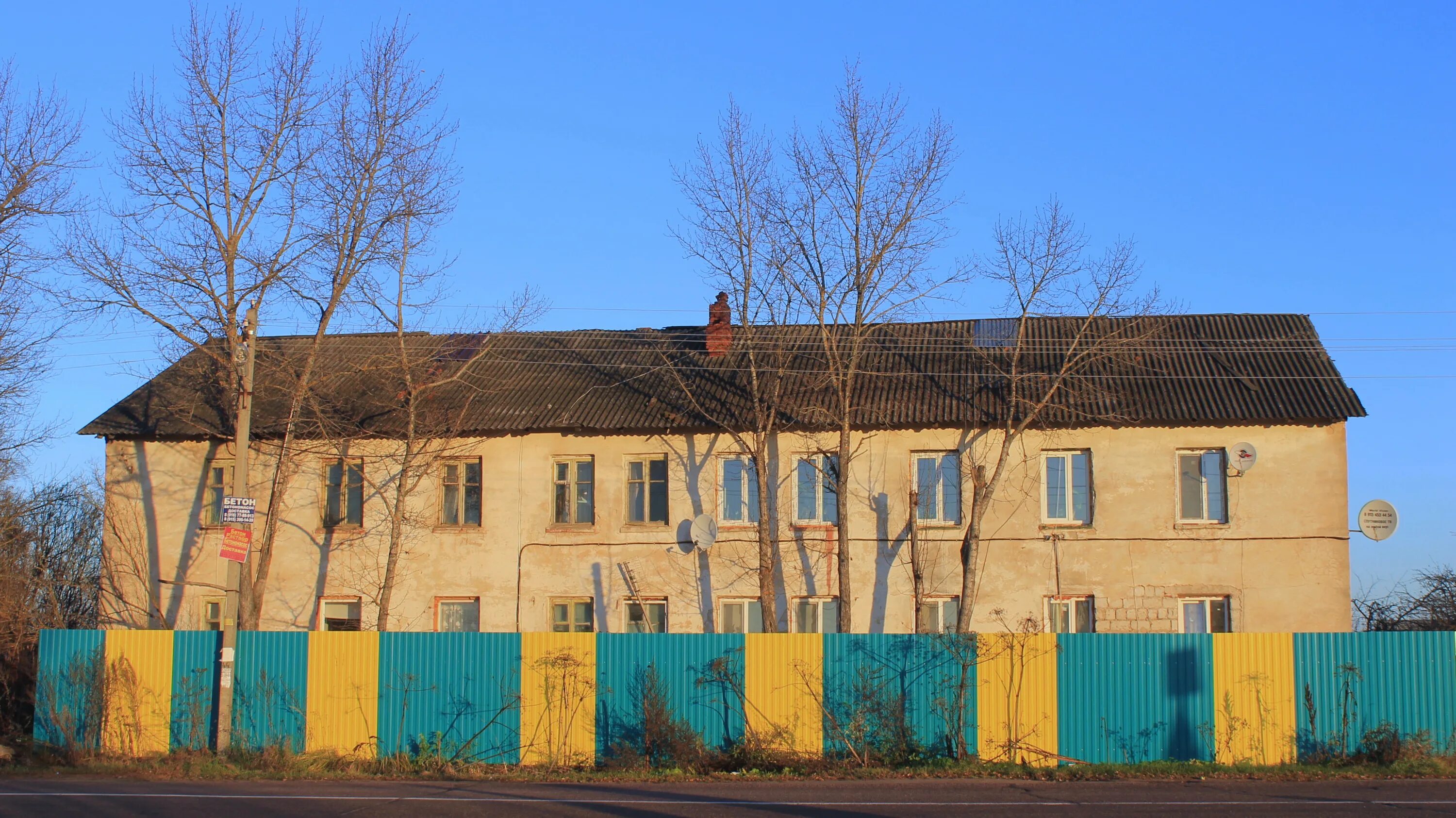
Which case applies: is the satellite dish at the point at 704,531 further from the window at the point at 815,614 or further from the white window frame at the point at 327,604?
the white window frame at the point at 327,604

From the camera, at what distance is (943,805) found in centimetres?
1339

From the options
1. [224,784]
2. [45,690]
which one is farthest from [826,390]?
[45,690]

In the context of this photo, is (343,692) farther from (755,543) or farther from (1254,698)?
(1254,698)

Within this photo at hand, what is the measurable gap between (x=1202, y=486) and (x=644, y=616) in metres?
10.6

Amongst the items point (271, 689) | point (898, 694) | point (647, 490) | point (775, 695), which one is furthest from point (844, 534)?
point (271, 689)

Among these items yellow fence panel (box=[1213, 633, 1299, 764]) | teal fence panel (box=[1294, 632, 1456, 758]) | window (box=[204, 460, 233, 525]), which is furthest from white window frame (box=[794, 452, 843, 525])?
window (box=[204, 460, 233, 525])

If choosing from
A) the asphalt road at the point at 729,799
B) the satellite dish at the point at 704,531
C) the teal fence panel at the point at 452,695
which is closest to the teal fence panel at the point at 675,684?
the teal fence panel at the point at 452,695

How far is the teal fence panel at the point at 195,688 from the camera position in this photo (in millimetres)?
18641

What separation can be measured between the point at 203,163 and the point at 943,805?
16.0 metres

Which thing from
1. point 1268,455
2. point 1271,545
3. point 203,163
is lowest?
point 1271,545

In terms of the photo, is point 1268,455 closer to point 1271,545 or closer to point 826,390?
point 1271,545

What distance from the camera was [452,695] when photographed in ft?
59.4

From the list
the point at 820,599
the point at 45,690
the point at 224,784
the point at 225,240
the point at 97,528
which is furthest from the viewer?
the point at 97,528

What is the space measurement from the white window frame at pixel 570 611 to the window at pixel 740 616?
2.46 meters
